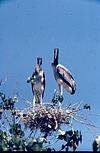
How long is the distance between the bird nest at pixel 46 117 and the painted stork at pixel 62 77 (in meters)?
0.49

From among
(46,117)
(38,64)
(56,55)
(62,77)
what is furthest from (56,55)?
(46,117)

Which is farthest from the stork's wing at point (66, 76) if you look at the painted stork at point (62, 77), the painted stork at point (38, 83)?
the painted stork at point (38, 83)

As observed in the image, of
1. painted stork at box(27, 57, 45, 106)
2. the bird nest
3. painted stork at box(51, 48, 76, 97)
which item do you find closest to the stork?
painted stork at box(51, 48, 76, 97)

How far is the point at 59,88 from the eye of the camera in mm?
5016

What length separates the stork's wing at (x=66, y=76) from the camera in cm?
491

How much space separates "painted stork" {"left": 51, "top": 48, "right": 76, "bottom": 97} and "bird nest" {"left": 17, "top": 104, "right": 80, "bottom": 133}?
49 cm

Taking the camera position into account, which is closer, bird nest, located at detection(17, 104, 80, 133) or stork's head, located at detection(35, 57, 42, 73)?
bird nest, located at detection(17, 104, 80, 133)

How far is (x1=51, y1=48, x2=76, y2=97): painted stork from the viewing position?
4.89 m

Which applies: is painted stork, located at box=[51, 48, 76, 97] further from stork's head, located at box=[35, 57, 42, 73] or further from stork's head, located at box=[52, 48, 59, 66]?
stork's head, located at box=[35, 57, 42, 73]

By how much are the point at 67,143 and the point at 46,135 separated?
0.30 m

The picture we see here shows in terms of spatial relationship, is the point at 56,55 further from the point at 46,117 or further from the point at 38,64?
the point at 46,117

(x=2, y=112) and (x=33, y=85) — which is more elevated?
(x=33, y=85)

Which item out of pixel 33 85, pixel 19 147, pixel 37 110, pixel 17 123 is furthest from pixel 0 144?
pixel 33 85

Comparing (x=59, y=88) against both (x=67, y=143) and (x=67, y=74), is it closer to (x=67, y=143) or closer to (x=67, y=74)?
(x=67, y=74)
